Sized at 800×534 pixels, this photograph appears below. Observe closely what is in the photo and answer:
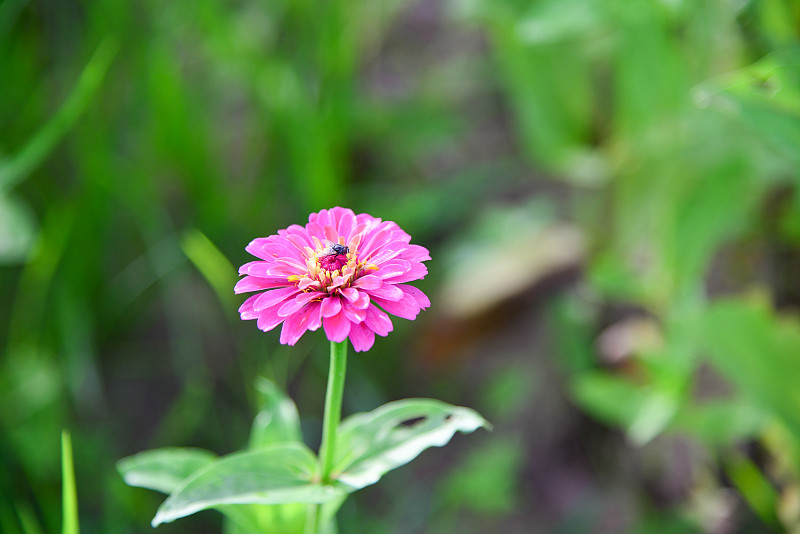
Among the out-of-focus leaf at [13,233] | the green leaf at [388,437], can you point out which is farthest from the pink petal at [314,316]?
the out-of-focus leaf at [13,233]

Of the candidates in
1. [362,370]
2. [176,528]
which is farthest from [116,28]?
[176,528]

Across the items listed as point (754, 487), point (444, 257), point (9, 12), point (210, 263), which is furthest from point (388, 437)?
point (9, 12)

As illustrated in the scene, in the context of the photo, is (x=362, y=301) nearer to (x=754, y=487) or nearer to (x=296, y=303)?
(x=296, y=303)

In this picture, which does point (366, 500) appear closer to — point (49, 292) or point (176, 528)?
point (176, 528)

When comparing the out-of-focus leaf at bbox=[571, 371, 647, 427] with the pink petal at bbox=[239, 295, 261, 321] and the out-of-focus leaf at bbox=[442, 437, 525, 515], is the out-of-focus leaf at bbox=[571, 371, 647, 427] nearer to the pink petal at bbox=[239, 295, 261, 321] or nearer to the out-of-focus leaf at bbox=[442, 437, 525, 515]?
the out-of-focus leaf at bbox=[442, 437, 525, 515]

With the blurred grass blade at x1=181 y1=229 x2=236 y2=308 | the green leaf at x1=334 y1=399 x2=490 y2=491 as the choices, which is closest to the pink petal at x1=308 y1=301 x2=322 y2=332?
the green leaf at x1=334 y1=399 x2=490 y2=491
